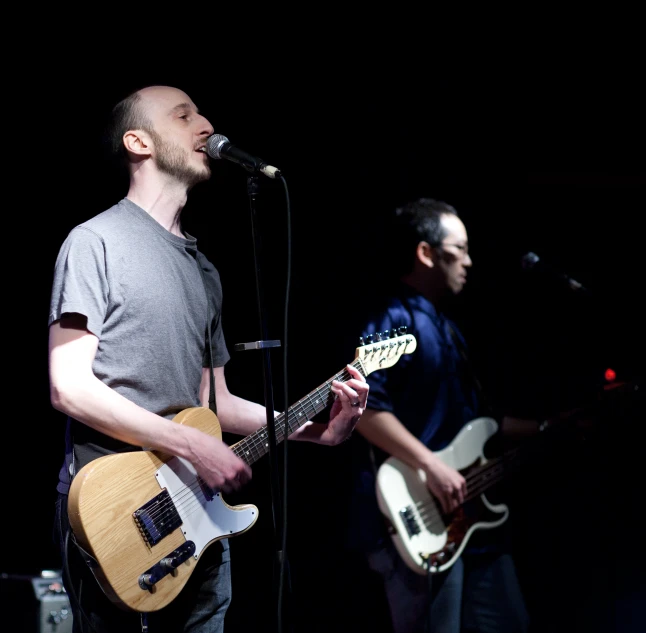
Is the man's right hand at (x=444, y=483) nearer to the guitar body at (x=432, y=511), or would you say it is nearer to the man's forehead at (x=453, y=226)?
the guitar body at (x=432, y=511)

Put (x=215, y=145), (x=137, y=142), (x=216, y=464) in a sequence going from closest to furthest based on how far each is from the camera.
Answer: (x=216, y=464)
(x=215, y=145)
(x=137, y=142)

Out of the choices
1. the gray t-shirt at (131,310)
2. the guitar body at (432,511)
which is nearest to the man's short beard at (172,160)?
the gray t-shirt at (131,310)

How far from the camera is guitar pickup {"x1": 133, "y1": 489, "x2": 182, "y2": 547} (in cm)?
187

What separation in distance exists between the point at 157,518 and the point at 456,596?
1586mm

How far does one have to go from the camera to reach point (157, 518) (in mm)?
1920

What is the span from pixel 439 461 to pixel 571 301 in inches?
66.7

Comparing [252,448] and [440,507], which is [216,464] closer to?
[252,448]

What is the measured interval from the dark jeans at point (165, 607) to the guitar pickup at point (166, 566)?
0.09 metres

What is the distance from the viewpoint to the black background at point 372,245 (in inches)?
122

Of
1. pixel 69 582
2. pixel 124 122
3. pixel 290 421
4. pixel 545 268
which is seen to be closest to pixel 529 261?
pixel 545 268

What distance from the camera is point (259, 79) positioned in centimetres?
355

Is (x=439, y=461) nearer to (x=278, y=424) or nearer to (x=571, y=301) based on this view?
(x=278, y=424)

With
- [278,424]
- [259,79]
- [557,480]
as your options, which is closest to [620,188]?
[557,480]

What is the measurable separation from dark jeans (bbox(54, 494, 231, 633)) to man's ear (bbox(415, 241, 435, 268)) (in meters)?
1.87
